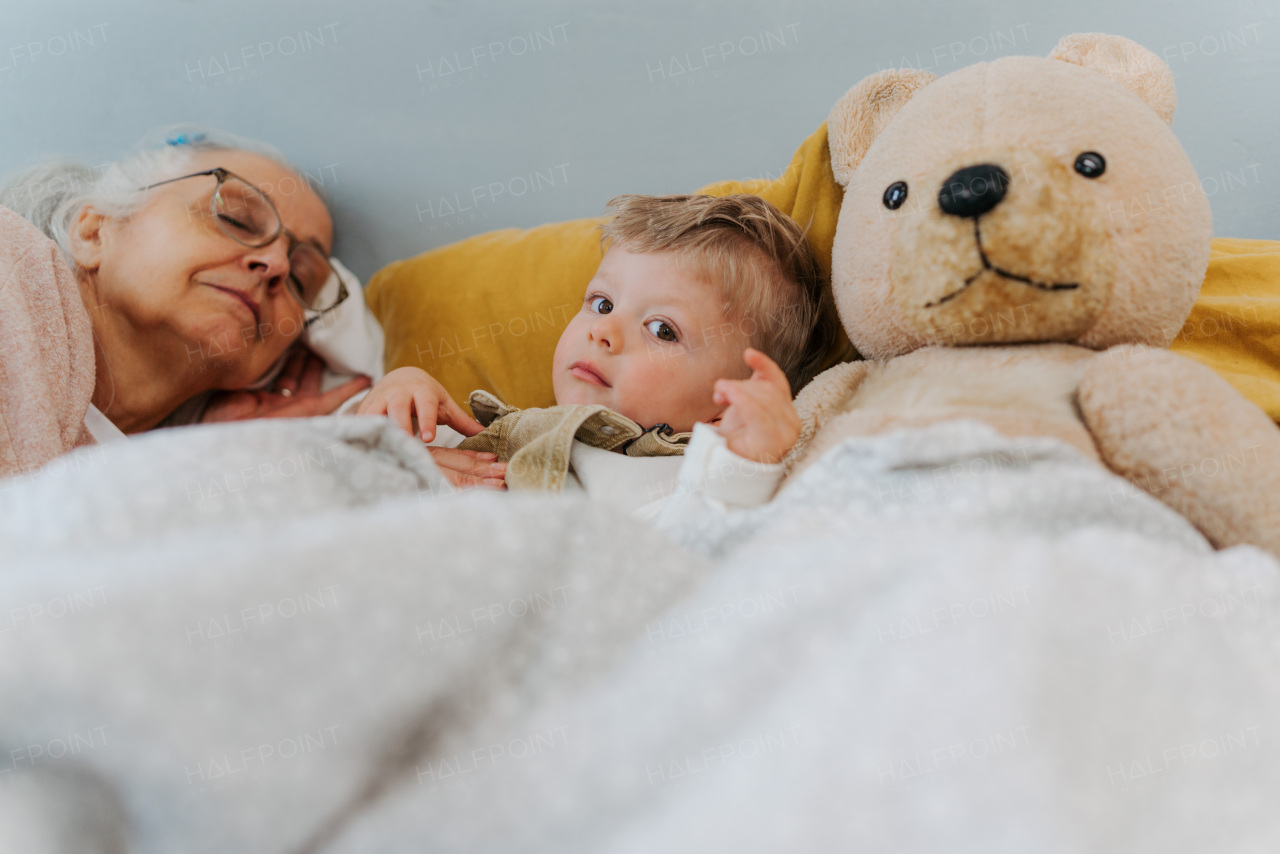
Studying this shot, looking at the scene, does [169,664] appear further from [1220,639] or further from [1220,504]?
[1220,504]

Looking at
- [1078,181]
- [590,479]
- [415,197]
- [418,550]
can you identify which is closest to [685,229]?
[590,479]

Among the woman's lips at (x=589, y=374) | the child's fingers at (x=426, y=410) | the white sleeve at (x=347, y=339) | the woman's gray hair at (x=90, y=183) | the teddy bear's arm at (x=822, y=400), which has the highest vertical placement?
the woman's gray hair at (x=90, y=183)

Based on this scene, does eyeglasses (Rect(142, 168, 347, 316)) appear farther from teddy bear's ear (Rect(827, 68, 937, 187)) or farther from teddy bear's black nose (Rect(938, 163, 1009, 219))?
teddy bear's black nose (Rect(938, 163, 1009, 219))

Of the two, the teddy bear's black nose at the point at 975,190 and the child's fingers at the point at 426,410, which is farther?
the child's fingers at the point at 426,410

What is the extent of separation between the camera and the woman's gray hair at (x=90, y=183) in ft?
3.82

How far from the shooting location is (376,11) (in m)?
1.36

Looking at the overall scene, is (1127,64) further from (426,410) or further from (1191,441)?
(426,410)

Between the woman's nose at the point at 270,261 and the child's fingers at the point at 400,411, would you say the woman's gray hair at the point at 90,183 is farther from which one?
the child's fingers at the point at 400,411

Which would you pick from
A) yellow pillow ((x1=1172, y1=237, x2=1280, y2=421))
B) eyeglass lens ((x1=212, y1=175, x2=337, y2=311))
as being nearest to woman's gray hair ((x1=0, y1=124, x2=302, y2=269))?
eyeglass lens ((x1=212, y1=175, x2=337, y2=311))

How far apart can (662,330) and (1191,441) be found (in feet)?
1.88

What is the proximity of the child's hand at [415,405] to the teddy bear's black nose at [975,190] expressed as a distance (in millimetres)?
626

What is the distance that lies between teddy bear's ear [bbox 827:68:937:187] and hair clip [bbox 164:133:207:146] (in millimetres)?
1014

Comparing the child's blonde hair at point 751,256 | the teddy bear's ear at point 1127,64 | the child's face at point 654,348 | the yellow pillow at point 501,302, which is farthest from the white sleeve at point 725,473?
the teddy bear's ear at point 1127,64

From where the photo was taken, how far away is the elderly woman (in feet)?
3.29
